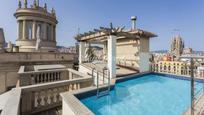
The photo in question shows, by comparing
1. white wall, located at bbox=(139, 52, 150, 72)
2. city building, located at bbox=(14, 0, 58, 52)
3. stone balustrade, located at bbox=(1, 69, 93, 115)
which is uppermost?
city building, located at bbox=(14, 0, 58, 52)

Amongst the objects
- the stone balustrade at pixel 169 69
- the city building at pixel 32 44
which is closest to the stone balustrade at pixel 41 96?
the stone balustrade at pixel 169 69

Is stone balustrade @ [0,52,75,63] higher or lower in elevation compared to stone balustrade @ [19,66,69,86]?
higher

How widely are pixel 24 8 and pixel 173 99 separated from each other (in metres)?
22.8

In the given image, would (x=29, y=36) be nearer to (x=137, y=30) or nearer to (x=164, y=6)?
(x=137, y=30)

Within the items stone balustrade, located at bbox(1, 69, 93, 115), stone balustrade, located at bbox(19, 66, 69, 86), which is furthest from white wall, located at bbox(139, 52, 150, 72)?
stone balustrade, located at bbox(1, 69, 93, 115)

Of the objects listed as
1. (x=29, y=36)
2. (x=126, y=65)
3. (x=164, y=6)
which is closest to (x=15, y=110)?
(x=126, y=65)

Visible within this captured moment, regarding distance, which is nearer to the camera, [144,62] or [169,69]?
[144,62]

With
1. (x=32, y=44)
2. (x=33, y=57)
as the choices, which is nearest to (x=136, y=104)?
(x=33, y=57)

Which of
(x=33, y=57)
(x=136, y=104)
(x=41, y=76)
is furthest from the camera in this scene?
(x=33, y=57)

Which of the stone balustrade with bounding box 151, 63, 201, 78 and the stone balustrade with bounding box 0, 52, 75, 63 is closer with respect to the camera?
the stone balustrade with bounding box 151, 63, 201, 78

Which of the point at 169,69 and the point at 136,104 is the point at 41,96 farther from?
the point at 169,69

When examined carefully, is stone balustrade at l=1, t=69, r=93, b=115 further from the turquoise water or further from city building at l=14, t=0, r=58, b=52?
city building at l=14, t=0, r=58, b=52

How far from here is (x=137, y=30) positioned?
10844 millimetres

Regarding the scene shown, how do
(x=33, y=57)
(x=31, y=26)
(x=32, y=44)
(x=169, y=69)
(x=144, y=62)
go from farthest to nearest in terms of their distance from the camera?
(x=31, y=26) < (x=32, y=44) < (x=33, y=57) < (x=169, y=69) < (x=144, y=62)
